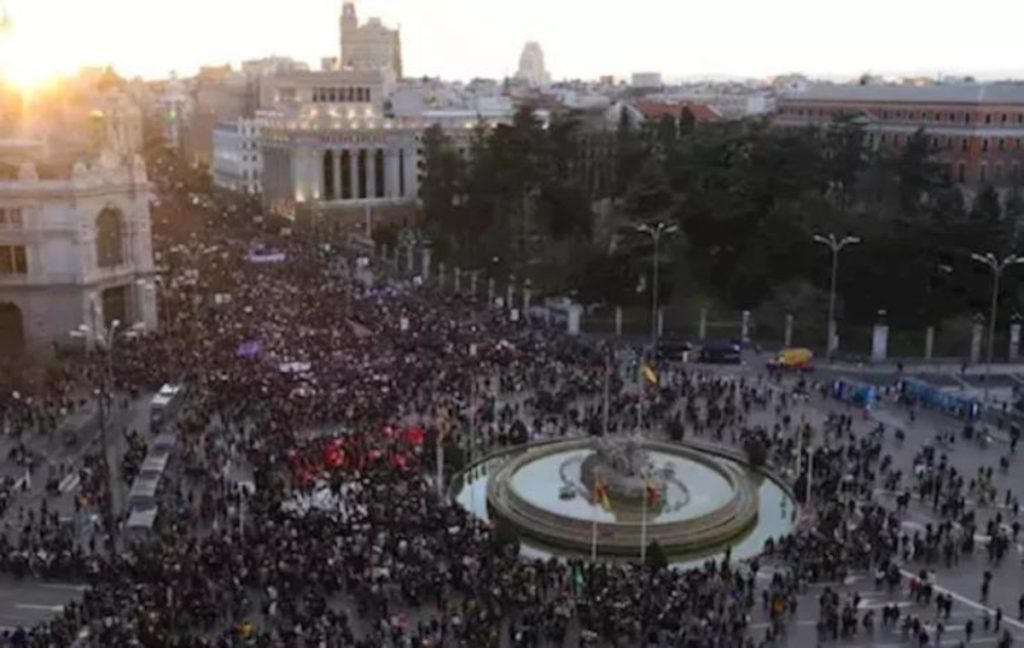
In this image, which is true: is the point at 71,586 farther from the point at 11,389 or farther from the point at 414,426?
the point at 11,389

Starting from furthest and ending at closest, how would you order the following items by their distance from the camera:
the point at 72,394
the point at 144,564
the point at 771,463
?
1. the point at 72,394
2. the point at 771,463
3. the point at 144,564

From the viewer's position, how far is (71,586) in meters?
26.3

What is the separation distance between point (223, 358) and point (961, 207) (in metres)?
36.1

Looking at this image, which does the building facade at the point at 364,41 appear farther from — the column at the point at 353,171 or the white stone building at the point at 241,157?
the column at the point at 353,171

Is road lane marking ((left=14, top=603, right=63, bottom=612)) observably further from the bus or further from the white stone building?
the white stone building

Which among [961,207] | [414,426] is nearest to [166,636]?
[414,426]

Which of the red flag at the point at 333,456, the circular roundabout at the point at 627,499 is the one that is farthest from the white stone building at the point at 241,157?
the circular roundabout at the point at 627,499

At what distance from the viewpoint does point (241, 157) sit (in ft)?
393

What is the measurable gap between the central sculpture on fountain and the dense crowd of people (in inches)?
164

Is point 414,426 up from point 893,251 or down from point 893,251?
down

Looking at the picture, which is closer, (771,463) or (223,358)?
(771,463)

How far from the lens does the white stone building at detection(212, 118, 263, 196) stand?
11731cm

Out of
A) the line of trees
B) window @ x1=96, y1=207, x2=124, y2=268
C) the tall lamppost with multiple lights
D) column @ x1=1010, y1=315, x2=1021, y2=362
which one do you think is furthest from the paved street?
window @ x1=96, y1=207, x2=124, y2=268

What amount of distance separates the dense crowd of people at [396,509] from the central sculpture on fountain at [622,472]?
416 cm
